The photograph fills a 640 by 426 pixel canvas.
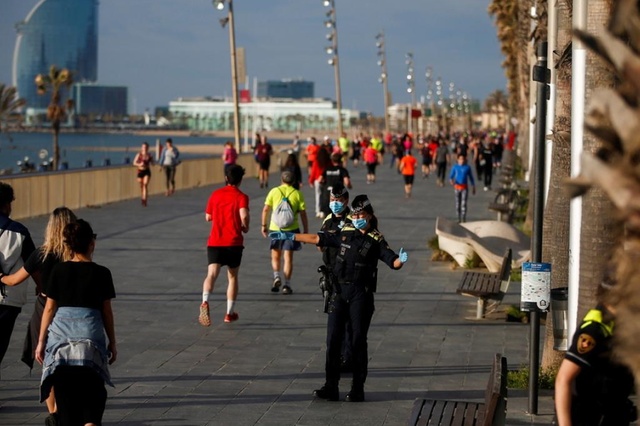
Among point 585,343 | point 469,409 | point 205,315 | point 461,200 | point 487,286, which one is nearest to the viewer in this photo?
point 585,343

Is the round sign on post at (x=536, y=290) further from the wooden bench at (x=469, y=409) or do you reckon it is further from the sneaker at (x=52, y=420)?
the sneaker at (x=52, y=420)

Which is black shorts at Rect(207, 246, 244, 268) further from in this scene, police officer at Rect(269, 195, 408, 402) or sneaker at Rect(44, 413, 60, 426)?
sneaker at Rect(44, 413, 60, 426)

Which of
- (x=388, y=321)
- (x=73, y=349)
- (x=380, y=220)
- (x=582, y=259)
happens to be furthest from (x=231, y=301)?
(x=380, y=220)

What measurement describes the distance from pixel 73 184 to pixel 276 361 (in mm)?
16899

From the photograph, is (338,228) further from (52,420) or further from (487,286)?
(487,286)

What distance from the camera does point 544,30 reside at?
19547 mm

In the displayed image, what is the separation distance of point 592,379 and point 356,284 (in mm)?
4268

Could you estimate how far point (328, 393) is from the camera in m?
9.39

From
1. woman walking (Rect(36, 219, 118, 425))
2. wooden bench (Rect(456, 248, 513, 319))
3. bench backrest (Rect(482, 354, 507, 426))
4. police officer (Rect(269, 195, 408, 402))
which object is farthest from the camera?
wooden bench (Rect(456, 248, 513, 319))

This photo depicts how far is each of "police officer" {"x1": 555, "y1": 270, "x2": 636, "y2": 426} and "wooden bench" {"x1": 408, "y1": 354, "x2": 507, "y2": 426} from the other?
3.20ft

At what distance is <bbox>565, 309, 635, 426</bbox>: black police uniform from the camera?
4906 millimetres

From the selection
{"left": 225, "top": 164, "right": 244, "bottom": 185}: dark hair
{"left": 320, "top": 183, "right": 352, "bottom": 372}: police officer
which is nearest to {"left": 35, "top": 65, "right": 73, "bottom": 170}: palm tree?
{"left": 225, "top": 164, "right": 244, "bottom": 185}: dark hair

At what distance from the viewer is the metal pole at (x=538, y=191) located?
8.80 metres

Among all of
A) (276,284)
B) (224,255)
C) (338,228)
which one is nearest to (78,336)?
(338,228)
